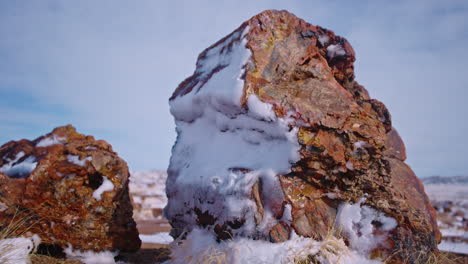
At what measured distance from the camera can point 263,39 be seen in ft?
12.1

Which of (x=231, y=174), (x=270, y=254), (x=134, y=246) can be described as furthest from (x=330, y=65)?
(x=134, y=246)

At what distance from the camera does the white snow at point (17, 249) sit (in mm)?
2838

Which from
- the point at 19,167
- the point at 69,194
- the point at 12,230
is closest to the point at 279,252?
the point at 69,194

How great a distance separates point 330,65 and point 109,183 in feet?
10.2

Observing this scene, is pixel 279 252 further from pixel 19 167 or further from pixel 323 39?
pixel 19 167

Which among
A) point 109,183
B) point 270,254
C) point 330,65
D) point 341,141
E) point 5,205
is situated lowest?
point 270,254

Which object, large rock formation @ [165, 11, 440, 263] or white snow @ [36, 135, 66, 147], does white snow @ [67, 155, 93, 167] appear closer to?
white snow @ [36, 135, 66, 147]

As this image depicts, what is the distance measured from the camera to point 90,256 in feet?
12.0

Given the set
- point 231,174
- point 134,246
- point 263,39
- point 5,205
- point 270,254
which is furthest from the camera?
point 134,246

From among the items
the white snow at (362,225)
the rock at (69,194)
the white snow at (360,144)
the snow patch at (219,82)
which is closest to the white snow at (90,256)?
the rock at (69,194)

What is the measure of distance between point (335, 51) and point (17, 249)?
4069 mm

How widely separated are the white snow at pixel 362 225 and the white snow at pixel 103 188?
260cm

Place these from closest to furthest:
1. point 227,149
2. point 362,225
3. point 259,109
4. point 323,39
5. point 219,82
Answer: point 362,225 < point 259,109 < point 227,149 < point 219,82 < point 323,39

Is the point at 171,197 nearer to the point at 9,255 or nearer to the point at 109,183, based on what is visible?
the point at 109,183
